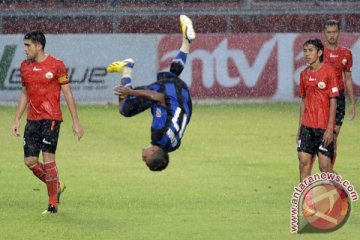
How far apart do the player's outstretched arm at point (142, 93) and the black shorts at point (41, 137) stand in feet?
8.22

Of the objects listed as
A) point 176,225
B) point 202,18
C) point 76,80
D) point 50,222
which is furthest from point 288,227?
point 202,18

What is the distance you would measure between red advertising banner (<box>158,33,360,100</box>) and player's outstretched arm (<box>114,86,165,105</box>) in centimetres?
1710

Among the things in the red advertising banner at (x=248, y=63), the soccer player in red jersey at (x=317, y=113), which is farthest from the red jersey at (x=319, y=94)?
the red advertising banner at (x=248, y=63)

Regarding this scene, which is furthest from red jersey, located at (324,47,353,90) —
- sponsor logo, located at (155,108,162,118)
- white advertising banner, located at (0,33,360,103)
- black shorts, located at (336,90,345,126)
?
white advertising banner, located at (0,33,360,103)

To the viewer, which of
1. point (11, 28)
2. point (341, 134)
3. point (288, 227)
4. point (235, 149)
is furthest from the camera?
point (11, 28)

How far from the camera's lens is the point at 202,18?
117 feet

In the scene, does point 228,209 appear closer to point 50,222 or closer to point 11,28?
point 50,222

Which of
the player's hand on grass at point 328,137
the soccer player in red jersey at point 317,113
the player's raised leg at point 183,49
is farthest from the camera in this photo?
the soccer player in red jersey at point 317,113

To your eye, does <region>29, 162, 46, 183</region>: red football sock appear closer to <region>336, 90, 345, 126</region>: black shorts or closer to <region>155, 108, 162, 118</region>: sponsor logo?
<region>155, 108, 162, 118</region>: sponsor logo

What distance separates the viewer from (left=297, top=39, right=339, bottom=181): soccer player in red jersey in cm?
1441

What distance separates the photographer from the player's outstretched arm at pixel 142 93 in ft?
40.3

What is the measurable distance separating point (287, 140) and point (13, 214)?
9153 millimetres

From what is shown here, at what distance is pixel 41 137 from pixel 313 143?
3.34 metres

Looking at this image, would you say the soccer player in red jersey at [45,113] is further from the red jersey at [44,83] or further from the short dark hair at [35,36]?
the short dark hair at [35,36]
